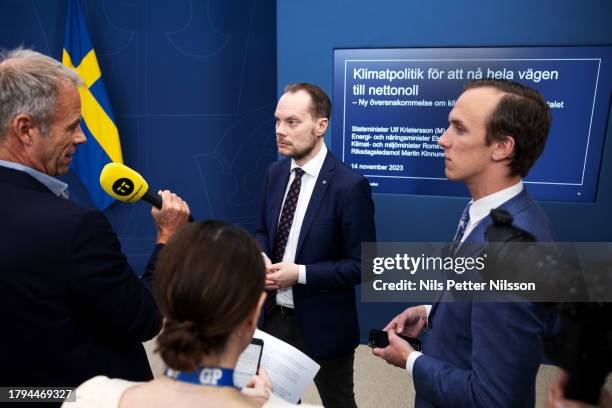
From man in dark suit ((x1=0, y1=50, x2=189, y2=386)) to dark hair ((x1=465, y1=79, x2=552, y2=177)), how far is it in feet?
3.41

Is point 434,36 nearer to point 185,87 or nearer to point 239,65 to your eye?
point 239,65

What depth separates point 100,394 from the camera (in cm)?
73

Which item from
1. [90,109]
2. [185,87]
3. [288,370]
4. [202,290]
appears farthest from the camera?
[185,87]

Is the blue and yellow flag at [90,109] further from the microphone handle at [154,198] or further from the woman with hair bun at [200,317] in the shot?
the woman with hair bun at [200,317]

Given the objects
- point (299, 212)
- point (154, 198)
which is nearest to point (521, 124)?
point (299, 212)

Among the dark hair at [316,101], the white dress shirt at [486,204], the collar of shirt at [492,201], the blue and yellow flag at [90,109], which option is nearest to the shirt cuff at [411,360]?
the white dress shirt at [486,204]

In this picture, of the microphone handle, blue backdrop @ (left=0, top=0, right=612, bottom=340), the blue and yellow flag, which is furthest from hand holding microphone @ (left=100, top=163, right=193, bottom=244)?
the blue and yellow flag

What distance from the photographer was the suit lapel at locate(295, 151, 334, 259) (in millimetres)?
1799

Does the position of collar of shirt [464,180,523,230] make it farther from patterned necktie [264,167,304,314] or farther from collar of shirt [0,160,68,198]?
collar of shirt [0,160,68,198]

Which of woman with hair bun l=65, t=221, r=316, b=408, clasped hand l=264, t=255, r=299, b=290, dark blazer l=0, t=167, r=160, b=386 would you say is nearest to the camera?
woman with hair bun l=65, t=221, r=316, b=408

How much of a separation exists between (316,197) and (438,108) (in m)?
1.21

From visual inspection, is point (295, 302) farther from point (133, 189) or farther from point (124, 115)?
point (124, 115)

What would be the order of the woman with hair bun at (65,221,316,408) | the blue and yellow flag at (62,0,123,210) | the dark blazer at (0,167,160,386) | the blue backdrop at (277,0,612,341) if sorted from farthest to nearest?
the blue and yellow flag at (62,0,123,210), the blue backdrop at (277,0,612,341), the dark blazer at (0,167,160,386), the woman with hair bun at (65,221,316,408)

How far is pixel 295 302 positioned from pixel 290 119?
81 cm
